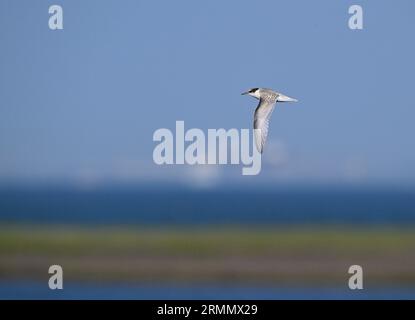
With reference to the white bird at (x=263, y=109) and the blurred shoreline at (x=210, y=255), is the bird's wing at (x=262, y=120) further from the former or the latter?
the blurred shoreline at (x=210, y=255)

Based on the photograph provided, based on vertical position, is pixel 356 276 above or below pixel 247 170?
below

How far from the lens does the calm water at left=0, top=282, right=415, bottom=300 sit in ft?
36.0

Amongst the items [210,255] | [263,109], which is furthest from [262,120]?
[210,255]

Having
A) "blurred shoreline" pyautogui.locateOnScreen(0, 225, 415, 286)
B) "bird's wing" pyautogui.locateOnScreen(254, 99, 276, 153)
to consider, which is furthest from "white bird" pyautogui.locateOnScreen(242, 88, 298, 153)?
"blurred shoreline" pyautogui.locateOnScreen(0, 225, 415, 286)

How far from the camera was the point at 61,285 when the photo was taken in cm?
1089

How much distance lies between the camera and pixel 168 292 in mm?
11070

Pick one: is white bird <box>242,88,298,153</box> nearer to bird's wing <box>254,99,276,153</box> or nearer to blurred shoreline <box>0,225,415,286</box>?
bird's wing <box>254,99,276,153</box>

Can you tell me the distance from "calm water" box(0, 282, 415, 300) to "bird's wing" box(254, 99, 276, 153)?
1.49 metres

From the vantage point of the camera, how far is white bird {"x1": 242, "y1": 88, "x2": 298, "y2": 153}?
10.6 m

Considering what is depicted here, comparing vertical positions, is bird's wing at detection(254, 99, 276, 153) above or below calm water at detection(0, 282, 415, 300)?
above

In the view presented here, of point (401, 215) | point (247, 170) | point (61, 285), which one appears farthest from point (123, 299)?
point (401, 215)
